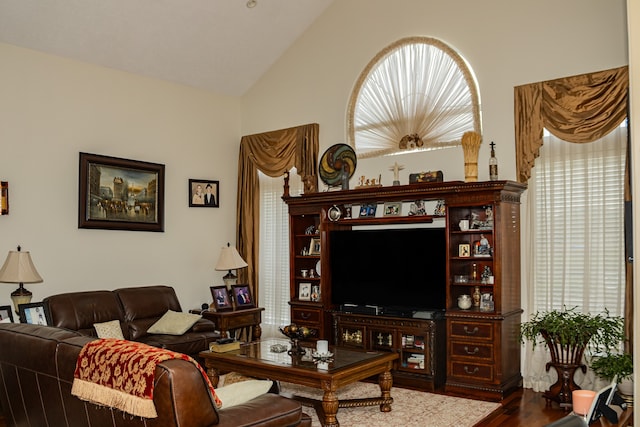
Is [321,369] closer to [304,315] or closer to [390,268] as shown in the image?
[390,268]

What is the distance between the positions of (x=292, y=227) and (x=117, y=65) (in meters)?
2.83

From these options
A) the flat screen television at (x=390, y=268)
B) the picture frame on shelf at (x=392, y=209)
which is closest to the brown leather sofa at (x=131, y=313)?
the flat screen television at (x=390, y=268)

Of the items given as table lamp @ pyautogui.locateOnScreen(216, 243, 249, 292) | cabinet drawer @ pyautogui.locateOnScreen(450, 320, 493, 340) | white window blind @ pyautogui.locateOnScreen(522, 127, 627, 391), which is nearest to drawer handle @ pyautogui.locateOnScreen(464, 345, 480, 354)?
cabinet drawer @ pyautogui.locateOnScreen(450, 320, 493, 340)

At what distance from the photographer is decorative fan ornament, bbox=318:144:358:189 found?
698 cm

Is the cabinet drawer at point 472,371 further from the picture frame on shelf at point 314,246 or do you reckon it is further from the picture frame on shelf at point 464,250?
the picture frame on shelf at point 314,246

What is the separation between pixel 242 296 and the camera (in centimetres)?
729

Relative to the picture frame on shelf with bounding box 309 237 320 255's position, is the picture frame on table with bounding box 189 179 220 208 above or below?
above

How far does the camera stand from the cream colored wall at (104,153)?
6.05 metres

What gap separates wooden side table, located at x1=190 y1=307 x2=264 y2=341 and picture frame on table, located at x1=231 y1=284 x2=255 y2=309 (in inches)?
4.6

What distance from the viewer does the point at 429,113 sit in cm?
652

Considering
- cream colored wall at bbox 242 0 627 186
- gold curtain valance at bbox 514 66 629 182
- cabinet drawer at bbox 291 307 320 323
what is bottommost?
cabinet drawer at bbox 291 307 320 323

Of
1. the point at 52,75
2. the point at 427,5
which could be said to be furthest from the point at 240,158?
the point at 427,5

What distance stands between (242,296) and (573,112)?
4323 millimetres

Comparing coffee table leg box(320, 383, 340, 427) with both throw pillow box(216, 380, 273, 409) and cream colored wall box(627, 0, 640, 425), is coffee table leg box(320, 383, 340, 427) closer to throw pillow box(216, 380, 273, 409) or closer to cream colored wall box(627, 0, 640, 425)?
throw pillow box(216, 380, 273, 409)
